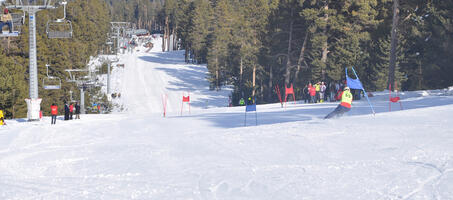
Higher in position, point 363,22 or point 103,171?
point 363,22

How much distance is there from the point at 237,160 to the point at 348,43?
3169cm

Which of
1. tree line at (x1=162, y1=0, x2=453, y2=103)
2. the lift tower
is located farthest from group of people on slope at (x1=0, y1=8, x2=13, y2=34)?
tree line at (x1=162, y1=0, x2=453, y2=103)

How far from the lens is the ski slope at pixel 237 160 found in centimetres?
905

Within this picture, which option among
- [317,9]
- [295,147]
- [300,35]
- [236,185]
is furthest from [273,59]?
[236,185]

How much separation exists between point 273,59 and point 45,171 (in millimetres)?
41550

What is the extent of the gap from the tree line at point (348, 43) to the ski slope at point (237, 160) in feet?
61.7

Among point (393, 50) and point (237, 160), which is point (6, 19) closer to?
point (237, 160)

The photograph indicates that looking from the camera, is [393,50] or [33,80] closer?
[33,80]

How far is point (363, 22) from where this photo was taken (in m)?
41.2

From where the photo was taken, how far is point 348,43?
4134 centimetres

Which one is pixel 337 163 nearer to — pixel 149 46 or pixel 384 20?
pixel 384 20

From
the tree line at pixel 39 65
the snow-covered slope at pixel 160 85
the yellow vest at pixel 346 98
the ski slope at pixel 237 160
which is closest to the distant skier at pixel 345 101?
the yellow vest at pixel 346 98

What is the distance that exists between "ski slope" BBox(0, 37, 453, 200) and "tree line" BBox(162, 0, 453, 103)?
18.8 metres

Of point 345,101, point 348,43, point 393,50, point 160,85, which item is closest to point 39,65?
point 160,85
